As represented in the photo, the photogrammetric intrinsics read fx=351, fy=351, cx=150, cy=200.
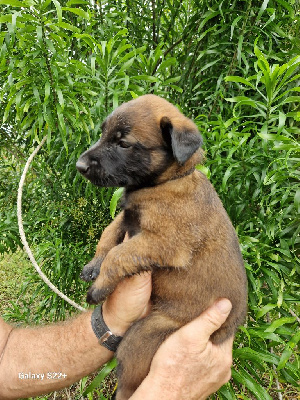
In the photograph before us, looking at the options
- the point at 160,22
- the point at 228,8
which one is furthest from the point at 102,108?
the point at 160,22

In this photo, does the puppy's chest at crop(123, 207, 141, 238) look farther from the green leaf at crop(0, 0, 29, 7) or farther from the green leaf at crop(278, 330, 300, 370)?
the green leaf at crop(0, 0, 29, 7)

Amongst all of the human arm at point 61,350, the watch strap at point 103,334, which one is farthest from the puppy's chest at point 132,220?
the watch strap at point 103,334

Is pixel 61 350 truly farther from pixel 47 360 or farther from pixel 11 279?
pixel 11 279

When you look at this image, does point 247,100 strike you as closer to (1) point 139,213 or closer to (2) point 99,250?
(1) point 139,213

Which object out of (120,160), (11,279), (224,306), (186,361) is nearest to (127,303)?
(186,361)

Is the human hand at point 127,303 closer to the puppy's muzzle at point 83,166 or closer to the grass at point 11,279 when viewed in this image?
the puppy's muzzle at point 83,166

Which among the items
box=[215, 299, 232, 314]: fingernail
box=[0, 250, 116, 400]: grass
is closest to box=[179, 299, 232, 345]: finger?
box=[215, 299, 232, 314]: fingernail

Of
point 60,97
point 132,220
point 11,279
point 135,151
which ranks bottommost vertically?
point 11,279

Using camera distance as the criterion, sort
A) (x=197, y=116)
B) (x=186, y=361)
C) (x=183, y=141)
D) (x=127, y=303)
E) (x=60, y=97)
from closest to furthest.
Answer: (x=183, y=141), (x=186, y=361), (x=127, y=303), (x=60, y=97), (x=197, y=116)
